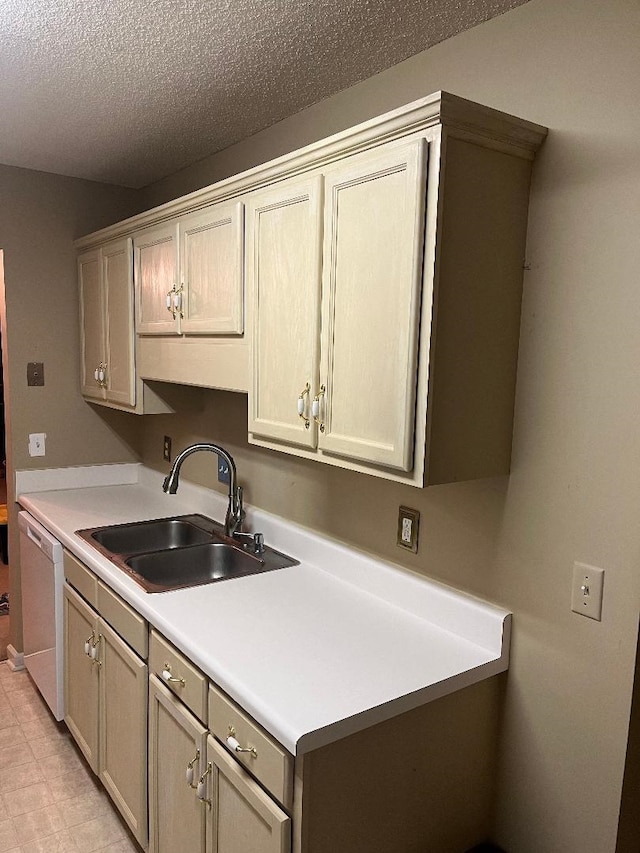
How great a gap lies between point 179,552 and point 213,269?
3.39 feet

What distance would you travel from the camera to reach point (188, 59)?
6.12 feet

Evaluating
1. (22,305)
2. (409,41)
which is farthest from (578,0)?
(22,305)

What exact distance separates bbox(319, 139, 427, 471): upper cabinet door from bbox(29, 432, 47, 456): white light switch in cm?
206

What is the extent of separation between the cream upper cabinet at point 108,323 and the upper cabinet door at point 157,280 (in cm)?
8

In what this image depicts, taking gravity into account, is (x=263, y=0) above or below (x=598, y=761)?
above

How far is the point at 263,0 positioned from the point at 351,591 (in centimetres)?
160

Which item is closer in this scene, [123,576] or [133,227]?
[123,576]

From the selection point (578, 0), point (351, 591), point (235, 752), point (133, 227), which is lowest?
point (235, 752)

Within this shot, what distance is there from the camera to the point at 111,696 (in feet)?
7.01

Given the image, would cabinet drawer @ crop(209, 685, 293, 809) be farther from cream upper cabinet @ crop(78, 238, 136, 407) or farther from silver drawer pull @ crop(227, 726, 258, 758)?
cream upper cabinet @ crop(78, 238, 136, 407)

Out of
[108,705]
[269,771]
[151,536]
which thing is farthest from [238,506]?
[269,771]

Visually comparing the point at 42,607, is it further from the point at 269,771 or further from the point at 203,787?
the point at 269,771

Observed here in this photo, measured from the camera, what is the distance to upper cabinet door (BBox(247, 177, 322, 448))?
169 cm

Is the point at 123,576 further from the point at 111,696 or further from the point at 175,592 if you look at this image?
the point at 111,696
